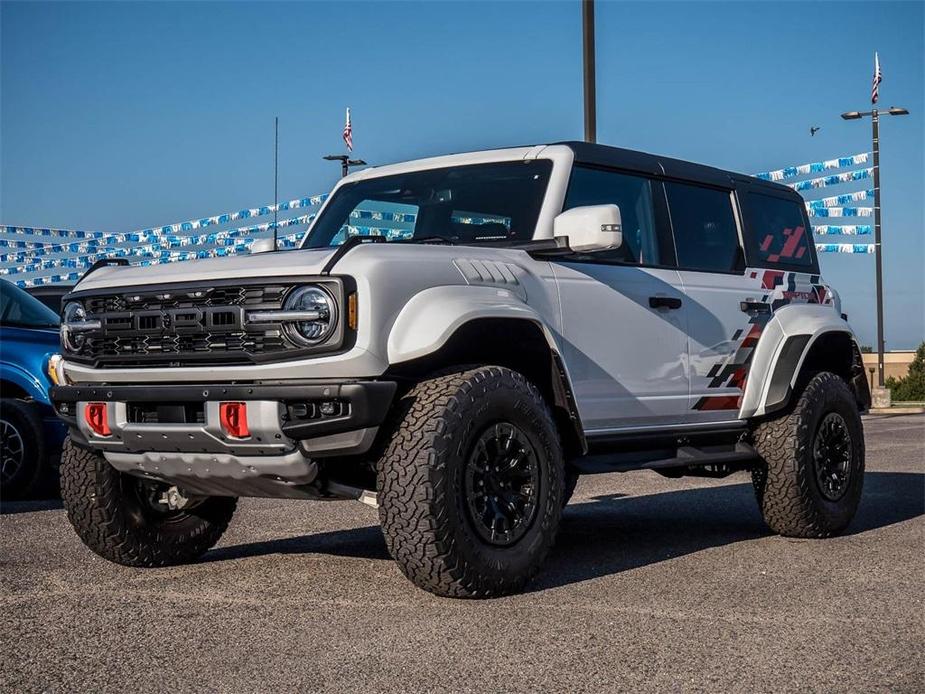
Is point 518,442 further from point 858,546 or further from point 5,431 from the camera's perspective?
point 5,431

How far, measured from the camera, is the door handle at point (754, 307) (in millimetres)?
7242

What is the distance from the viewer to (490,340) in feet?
18.1

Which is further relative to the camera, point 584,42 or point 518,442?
point 584,42

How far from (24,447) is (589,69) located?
8595mm

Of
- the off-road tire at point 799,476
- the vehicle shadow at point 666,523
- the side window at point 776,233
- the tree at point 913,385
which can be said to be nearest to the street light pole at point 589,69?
the vehicle shadow at point 666,523

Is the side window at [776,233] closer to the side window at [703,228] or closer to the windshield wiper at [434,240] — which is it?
the side window at [703,228]

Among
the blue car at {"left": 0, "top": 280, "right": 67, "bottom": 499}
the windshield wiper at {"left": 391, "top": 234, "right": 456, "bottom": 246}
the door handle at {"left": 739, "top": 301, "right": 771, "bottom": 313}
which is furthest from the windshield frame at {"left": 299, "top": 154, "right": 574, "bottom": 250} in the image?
the blue car at {"left": 0, "top": 280, "right": 67, "bottom": 499}

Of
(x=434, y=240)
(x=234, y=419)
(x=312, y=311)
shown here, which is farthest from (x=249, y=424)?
(x=434, y=240)

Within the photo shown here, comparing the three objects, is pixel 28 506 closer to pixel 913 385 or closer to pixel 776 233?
pixel 776 233

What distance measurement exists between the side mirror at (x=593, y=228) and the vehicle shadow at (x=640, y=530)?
4.89 ft

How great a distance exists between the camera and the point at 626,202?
6762 millimetres

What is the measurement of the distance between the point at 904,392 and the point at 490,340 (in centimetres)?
4221

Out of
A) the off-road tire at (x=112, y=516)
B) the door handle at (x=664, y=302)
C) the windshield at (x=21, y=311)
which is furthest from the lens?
the windshield at (x=21, y=311)

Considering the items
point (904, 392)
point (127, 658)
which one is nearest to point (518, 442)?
point (127, 658)
